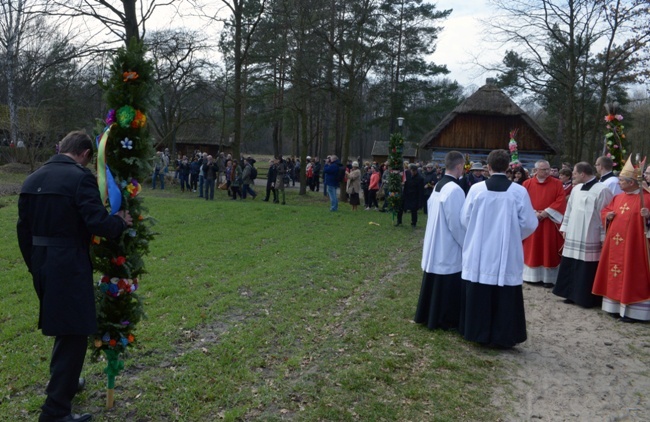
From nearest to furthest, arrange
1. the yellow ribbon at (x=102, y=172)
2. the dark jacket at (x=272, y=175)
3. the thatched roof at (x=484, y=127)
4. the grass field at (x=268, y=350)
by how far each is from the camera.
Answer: the yellow ribbon at (x=102, y=172), the grass field at (x=268, y=350), the dark jacket at (x=272, y=175), the thatched roof at (x=484, y=127)

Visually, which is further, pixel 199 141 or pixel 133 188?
pixel 199 141

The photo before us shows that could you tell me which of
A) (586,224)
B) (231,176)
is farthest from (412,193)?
(231,176)

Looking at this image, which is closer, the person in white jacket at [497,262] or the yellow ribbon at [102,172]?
the yellow ribbon at [102,172]

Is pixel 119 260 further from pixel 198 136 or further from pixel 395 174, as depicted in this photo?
pixel 198 136

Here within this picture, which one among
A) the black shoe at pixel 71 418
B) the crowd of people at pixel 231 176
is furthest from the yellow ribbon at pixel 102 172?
the crowd of people at pixel 231 176

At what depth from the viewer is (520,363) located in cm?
598

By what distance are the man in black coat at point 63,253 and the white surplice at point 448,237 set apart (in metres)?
4.06

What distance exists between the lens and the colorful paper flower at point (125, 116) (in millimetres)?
4250

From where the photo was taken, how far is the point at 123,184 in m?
4.29

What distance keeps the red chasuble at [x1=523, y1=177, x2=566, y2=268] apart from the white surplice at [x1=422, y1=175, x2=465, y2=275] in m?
3.92

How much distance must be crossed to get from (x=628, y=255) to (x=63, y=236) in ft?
24.2

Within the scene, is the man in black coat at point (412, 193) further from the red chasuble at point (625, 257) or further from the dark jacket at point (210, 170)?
the red chasuble at point (625, 257)

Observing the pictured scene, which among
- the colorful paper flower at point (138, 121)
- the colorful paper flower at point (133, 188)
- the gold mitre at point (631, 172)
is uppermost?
the colorful paper flower at point (138, 121)

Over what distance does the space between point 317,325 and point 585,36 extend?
1018 inches
